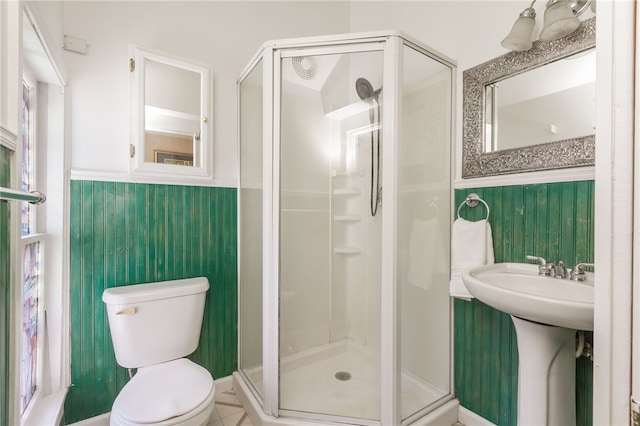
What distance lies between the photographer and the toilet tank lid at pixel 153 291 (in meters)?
1.44

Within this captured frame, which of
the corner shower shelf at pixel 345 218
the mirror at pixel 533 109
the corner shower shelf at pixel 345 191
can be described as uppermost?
the mirror at pixel 533 109

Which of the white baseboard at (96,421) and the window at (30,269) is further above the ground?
the window at (30,269)

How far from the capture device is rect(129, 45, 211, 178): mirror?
5.29 feet

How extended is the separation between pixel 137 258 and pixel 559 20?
223 centimetres

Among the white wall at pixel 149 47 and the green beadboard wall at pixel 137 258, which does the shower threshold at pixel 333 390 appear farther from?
the white wall at pixel 149 47

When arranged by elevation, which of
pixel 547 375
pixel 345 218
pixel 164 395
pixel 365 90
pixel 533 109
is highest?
pixel 365 90

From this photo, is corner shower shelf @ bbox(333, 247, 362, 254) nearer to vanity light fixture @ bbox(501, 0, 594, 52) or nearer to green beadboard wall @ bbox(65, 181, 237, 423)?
green beadboard wall @ bbox(65, 181, 237, 423)

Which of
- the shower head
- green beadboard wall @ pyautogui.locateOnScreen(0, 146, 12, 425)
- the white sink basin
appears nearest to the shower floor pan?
the white sink basin

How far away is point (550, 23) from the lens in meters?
1.26

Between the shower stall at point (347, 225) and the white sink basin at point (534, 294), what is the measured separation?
350 millimetres

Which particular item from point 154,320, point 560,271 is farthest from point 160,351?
point 560,271

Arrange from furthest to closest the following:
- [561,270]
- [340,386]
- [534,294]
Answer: [340,386] → [561,270] → [534,294]

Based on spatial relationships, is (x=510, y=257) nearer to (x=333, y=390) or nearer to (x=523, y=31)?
(x=523, y=31)

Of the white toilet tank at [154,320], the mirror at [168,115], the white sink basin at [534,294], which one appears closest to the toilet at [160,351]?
the white toilet tank at [154,320]
